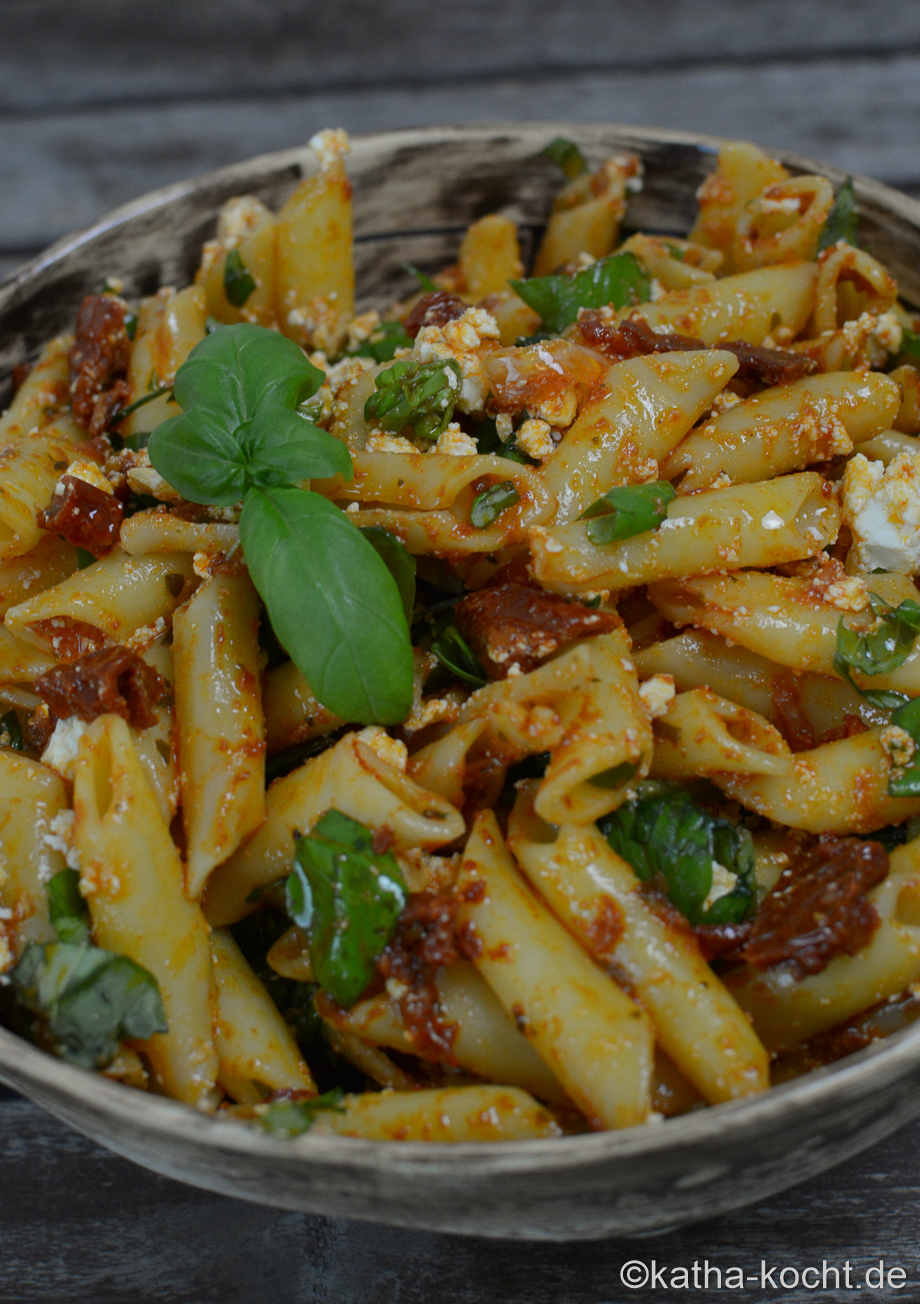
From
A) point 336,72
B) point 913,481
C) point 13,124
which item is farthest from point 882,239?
point 13,124

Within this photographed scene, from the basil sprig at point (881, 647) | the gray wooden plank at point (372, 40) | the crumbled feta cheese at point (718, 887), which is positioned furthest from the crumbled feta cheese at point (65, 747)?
the gray wooden plank at point (372, 40)

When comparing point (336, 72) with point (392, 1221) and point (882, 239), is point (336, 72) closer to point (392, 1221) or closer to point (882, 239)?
point (882, 239)

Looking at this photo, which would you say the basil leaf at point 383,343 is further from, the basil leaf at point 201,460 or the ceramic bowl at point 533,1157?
the ceramic bowl at point 533,1157

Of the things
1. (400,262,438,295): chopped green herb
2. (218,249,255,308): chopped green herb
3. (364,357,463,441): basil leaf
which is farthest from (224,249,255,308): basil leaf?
(364,357,463,441): basil leaf

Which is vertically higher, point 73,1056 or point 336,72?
point 336,72

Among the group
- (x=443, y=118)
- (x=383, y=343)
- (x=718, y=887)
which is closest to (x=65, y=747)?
(x=718, y=887)

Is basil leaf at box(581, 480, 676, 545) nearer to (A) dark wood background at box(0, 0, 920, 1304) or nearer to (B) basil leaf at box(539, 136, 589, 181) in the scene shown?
(B) basil leaf at box(539, 136, 589, 181)
